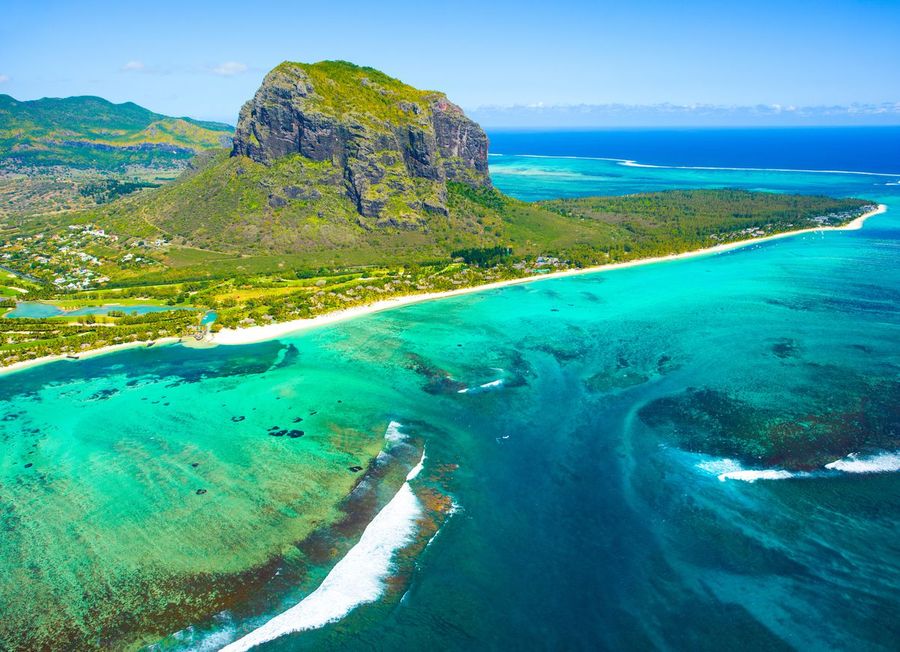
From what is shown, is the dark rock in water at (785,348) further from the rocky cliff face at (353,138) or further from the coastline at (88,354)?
the rocky cliff face at (353,138)

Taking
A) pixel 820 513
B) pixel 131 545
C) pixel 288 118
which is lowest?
pixel 131 545

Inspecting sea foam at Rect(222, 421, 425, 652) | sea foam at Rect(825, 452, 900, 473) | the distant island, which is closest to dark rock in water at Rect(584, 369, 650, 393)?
sea foam at Rect(825, 452, 900, 473)

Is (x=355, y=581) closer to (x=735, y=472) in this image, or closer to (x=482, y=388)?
(x=482, y=388)

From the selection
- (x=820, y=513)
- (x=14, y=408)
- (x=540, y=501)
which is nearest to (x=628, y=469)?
(x=540, y=501)

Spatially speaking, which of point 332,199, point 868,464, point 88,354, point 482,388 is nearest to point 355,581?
point 482,388

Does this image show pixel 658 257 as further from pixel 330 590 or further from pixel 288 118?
pixel 330 590
